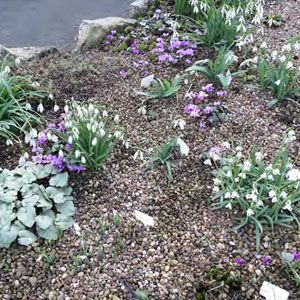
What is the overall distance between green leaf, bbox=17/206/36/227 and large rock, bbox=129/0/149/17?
8.78 ft

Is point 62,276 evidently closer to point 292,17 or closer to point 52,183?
point 52,183

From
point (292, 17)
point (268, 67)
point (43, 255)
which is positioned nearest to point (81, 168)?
point (43, 255)

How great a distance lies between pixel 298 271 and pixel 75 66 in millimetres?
2313

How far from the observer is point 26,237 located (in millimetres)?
2945

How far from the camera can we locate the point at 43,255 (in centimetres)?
288

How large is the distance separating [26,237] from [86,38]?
2199mm

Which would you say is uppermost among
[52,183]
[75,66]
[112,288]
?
[75,66]

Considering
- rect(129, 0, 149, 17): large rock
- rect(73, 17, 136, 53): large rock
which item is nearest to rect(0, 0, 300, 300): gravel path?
rect(73, 17, 136, 53): large rock

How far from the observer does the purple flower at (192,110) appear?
145 inches

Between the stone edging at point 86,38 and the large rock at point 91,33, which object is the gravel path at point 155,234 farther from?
the large rock at point 91,33

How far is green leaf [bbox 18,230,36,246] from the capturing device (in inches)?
115

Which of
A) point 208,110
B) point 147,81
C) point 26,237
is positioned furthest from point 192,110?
point 26,237

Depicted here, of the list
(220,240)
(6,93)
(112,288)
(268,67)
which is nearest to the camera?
(112,288)

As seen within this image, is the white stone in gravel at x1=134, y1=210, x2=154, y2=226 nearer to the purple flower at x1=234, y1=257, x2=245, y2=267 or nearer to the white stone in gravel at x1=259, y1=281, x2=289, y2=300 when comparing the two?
the purple flower at x1=234, y1=257, x2=245, y2=267
